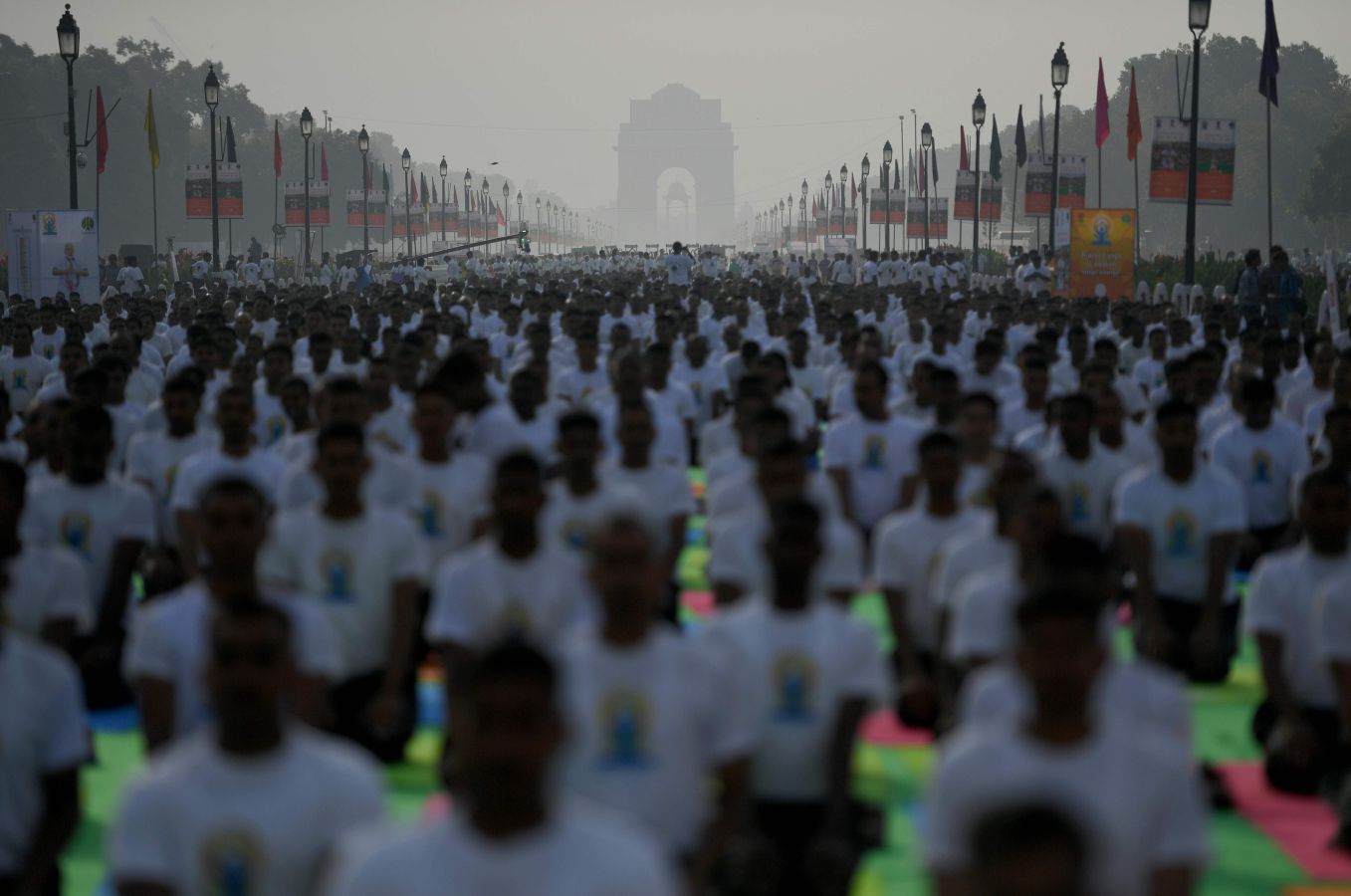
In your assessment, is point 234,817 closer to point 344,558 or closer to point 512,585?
point 512,585

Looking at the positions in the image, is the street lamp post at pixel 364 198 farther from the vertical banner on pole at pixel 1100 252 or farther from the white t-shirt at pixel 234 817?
the white t-shirt at pixel 234 817

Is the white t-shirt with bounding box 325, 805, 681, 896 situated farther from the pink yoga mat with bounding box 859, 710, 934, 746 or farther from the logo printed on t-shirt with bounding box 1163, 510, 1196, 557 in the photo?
the logo printed on t-shirt with bounding box 1163, 510, 1196, 557

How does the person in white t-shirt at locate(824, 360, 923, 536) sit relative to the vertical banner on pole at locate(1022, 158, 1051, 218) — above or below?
below

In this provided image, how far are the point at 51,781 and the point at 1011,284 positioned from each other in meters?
35.3

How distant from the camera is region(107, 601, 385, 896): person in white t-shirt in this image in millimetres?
4562

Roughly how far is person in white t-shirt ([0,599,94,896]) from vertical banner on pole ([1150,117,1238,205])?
3203 cm

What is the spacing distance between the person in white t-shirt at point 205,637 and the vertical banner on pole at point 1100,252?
93.8ft

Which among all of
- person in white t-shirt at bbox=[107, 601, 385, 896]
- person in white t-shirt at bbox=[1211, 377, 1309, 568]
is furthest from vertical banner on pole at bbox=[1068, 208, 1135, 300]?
person in white t-shirt at bbox=[107, 601, 385, 896]

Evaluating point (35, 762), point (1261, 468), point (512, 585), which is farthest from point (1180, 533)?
point (35, 762)

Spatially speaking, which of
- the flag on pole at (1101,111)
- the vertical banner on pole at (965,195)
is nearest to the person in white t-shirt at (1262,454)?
the flag on pole at (1101,111)

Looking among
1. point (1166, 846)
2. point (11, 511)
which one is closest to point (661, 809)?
point (1166, 846)

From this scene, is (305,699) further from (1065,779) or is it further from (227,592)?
(1065,779)

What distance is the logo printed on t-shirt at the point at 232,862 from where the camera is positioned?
15.0ft

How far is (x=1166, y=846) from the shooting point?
4.56 metres
